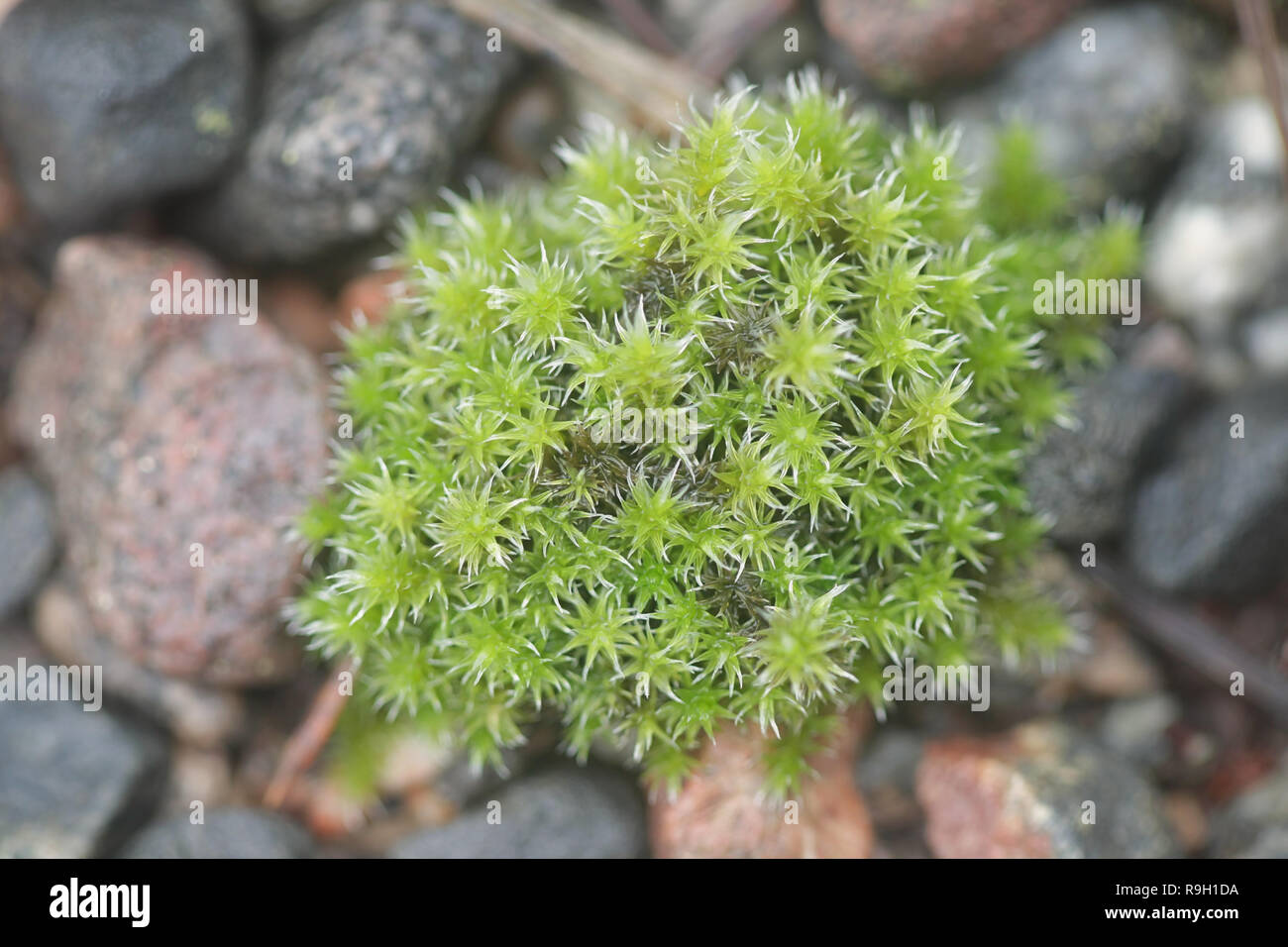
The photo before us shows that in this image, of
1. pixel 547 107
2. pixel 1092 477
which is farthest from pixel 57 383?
pixel 1092 477

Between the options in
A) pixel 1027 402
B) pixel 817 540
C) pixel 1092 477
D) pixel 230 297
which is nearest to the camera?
pixel 817 540

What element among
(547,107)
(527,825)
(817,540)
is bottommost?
(527,825)

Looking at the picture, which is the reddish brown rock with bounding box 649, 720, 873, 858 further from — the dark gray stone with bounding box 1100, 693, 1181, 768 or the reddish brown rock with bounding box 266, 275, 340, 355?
the reddish brown rock with bounding box 266, 275, 340, 355

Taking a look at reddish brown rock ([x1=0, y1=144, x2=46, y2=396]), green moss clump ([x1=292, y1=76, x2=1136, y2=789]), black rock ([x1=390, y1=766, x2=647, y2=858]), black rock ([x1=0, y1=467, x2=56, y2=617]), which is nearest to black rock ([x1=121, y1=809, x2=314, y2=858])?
black rock ([x1=390, y1=766, x2=647, y2=858])

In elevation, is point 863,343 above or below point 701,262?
below

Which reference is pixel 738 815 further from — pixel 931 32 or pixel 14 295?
pixel 14 295

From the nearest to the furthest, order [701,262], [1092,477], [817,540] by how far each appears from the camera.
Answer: [701,262], [817,540], [1092,477]

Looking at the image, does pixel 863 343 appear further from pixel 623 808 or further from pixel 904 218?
pixel 623 808
